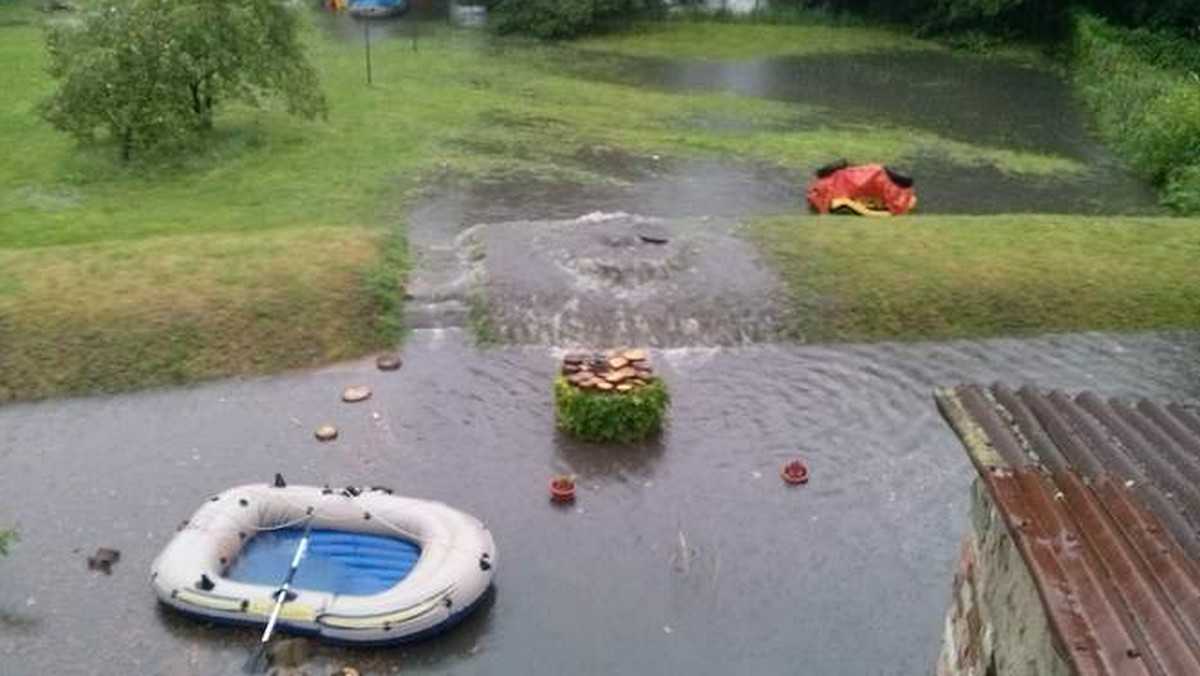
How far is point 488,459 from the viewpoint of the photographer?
15297 mm

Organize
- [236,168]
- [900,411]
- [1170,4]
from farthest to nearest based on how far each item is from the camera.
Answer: [1170,4] < [236,168] < [900,411]

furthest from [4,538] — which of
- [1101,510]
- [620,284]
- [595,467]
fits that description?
[620,284]

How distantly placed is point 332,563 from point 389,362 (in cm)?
529

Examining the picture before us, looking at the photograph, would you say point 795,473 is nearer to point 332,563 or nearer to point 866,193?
point 332,563

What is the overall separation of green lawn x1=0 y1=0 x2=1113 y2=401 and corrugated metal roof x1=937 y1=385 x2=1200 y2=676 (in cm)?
1214

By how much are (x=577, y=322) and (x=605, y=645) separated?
7.43m

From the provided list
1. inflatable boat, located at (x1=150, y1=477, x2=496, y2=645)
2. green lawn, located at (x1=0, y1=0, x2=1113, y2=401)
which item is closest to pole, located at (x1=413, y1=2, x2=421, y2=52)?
green lawn, located at (x1=0, y1=0, x2=1113, y2=401)

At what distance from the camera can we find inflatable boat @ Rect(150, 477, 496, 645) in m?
11.7

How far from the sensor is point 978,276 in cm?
2028

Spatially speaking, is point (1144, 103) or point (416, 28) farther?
point (416, 28)

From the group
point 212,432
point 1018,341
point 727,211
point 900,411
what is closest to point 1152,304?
point 1018,341

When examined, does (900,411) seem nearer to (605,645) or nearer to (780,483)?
(780,483)

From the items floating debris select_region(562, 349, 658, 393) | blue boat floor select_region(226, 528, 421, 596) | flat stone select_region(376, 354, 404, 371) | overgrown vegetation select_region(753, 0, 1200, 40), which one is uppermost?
overgrown vegetation select_region(753, 0, 1200, 40)

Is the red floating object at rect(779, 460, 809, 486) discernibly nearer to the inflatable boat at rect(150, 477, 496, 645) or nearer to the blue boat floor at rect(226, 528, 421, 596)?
the inflatable boat at rect(150, 477, 496, 645)
